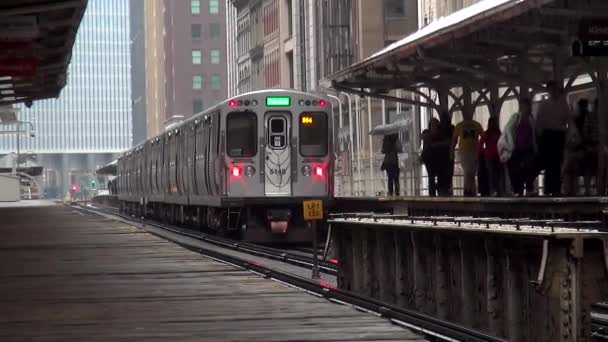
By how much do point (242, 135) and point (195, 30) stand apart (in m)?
127

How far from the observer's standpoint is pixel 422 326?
1263cm

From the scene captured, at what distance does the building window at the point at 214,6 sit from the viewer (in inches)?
6299

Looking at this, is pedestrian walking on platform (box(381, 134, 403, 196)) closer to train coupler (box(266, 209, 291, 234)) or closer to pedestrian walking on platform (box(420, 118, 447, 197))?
train coupler (box(266, 209, 291, 234))

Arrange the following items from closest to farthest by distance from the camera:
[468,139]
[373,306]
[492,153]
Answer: [373,306], [492,153], [468,139]

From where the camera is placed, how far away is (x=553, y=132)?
21188 millimetres

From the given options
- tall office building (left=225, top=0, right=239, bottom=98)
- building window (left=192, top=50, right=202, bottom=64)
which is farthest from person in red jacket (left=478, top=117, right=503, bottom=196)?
building window (left=192, top=50, right=202, bottom=64)

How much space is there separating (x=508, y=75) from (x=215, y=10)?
13809 centimetres

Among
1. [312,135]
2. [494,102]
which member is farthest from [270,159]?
[494,102]

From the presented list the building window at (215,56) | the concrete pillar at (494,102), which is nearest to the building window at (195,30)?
the building window at (215,56)

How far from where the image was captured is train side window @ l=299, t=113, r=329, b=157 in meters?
33.5

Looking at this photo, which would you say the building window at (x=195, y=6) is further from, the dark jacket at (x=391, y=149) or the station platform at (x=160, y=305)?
the station platform at (x=160, y=305)

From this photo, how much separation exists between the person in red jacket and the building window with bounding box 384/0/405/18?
152 ft

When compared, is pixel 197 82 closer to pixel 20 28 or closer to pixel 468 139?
pixel 20 28

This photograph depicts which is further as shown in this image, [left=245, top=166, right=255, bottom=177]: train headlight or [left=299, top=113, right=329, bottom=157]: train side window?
[left=299, top=113, right=329, bottom=157]: train side window
